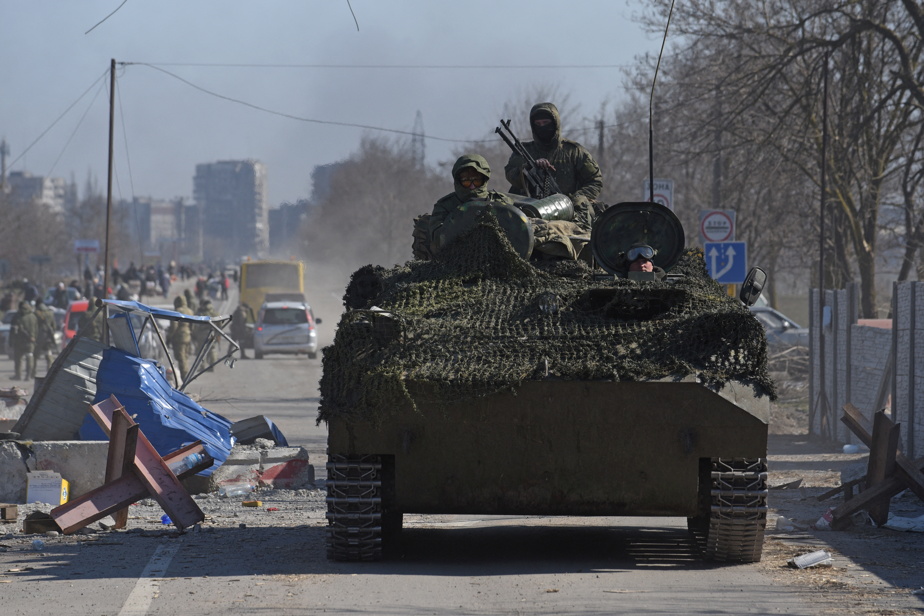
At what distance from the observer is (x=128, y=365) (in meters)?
12.3

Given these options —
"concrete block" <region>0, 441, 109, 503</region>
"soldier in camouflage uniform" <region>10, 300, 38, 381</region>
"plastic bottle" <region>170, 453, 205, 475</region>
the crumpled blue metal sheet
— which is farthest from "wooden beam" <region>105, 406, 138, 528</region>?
"soldier in camouflage uniform" <region>10, 300, 38, 381</region>

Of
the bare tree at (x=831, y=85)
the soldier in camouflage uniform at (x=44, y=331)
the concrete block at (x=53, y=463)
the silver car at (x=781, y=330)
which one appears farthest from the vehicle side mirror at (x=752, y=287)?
the soldier in camouflage uniform at (x=44, y=331)

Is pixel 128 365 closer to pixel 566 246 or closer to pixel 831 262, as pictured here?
pixel 566 246

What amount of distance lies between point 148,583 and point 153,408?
4.78 metres

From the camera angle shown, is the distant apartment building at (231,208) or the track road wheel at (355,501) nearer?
the track road wheel at (355,501)

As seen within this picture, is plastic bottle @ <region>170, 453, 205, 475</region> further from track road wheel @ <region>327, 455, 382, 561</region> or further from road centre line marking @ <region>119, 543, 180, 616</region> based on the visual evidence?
track road wheel @ <region>327, 455, 382, 561</region>

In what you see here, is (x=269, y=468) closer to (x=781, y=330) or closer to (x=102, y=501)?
(x=102, y=501)

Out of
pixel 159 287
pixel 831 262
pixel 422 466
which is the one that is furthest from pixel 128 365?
pixel 159 287

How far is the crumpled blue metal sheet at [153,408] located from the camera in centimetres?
1201

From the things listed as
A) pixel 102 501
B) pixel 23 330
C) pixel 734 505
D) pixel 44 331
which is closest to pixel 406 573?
pixel 734 505

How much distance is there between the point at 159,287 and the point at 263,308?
134 feet

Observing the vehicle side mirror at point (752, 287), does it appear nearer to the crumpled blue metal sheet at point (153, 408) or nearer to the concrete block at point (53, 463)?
the crumpled blue metal sheet at point (153, 408)

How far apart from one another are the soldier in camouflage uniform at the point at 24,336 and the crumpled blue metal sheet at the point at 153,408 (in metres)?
17.0

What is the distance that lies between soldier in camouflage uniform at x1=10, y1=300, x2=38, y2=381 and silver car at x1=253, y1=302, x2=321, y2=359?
25.2 ft
